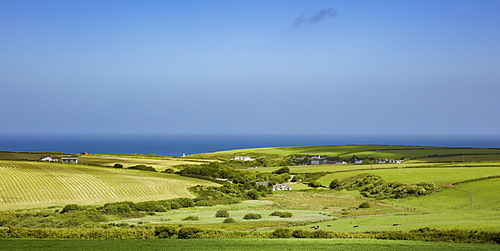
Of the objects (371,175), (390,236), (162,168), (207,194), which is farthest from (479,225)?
(162,168)

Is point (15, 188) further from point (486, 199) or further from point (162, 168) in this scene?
point (486, 199)

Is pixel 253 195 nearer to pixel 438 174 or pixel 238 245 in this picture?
pixel 438 174

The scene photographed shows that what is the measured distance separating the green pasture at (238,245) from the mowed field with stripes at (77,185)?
2050 centimetres

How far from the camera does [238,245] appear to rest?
21297 mm

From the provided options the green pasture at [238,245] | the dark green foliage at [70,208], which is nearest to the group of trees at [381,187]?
the green pasture at [238,245]

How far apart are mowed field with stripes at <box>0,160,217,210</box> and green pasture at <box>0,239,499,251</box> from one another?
20497 mm

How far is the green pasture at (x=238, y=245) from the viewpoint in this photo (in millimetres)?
20359

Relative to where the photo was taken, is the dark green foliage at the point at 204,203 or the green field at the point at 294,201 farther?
the dark green foliage at the point at 204,203

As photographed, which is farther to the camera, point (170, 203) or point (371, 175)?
point (371, 175)

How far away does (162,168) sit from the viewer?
83062 millimetres

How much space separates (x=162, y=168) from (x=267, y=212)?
154ft

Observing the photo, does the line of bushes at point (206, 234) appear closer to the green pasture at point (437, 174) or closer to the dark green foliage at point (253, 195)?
the dark green foliage at point (253, 195)

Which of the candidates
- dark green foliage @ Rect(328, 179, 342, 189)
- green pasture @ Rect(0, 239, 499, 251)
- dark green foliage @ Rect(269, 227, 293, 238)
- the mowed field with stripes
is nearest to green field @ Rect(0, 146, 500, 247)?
the mowed field with stripes

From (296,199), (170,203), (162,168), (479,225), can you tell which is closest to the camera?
(479,225)
